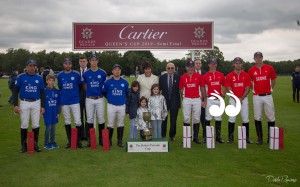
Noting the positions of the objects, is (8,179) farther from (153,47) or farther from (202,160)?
(153,47)

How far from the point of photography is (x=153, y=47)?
12.6 metres

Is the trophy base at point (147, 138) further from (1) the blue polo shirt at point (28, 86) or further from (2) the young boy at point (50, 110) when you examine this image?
(1) the blue polo shirt at point (28, 86)

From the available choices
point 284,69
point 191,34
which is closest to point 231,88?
point 191,34

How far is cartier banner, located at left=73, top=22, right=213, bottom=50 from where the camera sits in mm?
12148

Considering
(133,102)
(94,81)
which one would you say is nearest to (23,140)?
(94,81)

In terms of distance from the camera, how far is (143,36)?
1236 centimetres

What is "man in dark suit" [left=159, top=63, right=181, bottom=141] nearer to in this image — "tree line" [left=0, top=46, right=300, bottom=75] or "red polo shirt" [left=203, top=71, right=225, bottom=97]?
"red polo shirt" [left=203, top=71, right=225, bottom=97]

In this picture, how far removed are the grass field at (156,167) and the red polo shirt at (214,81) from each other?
1.53 m

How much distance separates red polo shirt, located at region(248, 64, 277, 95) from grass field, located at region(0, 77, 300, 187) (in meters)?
1.51

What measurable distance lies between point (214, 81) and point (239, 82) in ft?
2.22

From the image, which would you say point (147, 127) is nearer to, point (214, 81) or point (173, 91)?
point (173, 91)

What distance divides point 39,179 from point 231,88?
542cm

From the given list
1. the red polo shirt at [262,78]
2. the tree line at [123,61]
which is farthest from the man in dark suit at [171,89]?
the tree line at [123,61]

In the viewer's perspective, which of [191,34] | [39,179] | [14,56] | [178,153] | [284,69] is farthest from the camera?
[14,56]
